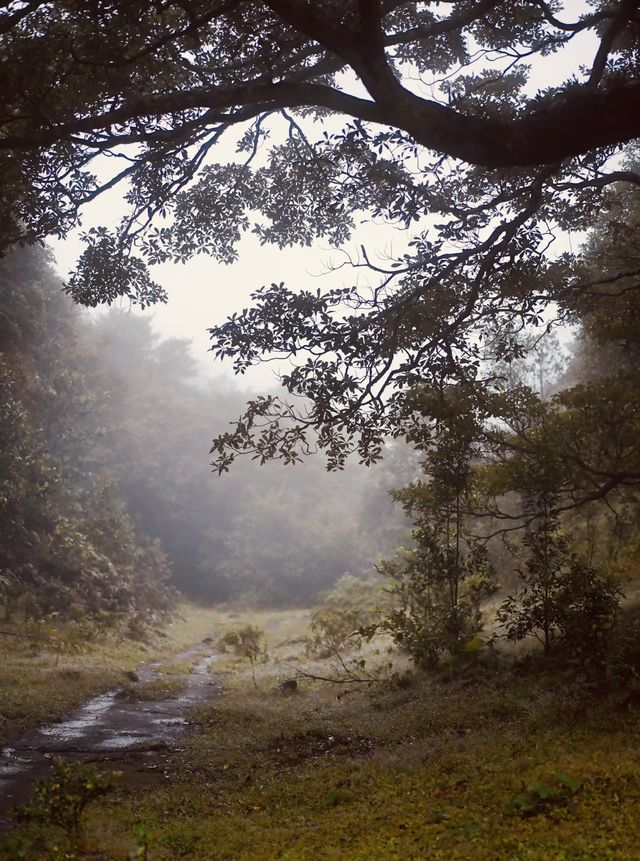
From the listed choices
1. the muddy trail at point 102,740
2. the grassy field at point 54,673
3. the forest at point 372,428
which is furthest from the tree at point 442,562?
the grassy field at point 54,673

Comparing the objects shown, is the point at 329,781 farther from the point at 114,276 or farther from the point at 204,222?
the point at 204,222

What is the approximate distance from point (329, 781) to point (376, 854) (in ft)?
6.37

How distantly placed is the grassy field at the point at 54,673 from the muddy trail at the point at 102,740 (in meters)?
0.31

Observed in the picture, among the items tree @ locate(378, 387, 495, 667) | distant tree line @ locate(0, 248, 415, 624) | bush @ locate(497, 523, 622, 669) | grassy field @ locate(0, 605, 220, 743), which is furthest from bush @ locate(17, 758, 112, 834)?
distant tree line @ locate(0, 248, 415, 624)

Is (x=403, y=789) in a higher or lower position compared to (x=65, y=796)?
lower

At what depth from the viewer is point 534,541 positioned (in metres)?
10.3

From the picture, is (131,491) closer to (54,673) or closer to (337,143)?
(54,673)

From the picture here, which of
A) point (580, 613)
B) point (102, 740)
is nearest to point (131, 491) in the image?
point (102, 740)

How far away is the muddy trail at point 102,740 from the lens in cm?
634

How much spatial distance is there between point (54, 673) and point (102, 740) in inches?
186

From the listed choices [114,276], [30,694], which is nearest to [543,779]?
[30,694]

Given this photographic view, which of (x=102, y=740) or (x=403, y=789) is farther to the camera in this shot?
(x=102, y=740)

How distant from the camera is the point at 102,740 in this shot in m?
8.16

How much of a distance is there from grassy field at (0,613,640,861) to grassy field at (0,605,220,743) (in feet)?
8.05
